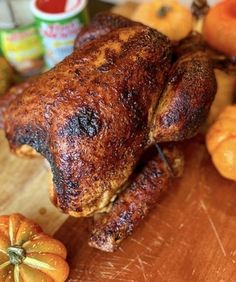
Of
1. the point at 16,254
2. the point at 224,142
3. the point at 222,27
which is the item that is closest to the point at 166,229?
the point at 224,142

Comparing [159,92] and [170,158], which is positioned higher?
[159,92]

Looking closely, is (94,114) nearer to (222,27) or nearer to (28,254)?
(28,254)

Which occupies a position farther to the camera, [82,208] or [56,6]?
[56,6]

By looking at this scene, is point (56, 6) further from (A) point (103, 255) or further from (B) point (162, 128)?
(A) point (103, 255)

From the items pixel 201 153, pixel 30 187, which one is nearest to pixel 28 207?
pixel 30 187

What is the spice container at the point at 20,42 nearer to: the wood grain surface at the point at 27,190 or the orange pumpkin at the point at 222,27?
the wood grain surface at the point at 27,190

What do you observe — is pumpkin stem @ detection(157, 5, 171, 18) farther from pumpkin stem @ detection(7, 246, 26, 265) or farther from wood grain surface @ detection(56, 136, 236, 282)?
pumpkin stem @ detection(7, 246, 26, 265)

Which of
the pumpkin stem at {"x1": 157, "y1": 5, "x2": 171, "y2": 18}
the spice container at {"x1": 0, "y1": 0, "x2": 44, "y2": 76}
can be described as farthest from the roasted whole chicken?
the spice container at {"x1": 0, "y1": 0, "x2": 44, "y2": 76}
